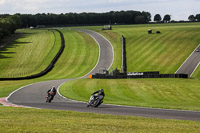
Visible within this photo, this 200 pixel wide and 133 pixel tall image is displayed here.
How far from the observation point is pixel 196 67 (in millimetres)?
80500

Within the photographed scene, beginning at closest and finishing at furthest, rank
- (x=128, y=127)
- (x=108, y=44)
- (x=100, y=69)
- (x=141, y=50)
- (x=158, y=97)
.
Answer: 1. (x=128, y=127)
2. (x=158, y=97)
3. (x=100, y=69)
4. (x=141, y=50)
5. (x=108, y=44)

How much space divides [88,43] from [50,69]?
106 feet

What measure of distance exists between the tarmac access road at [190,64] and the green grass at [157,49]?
108 cm

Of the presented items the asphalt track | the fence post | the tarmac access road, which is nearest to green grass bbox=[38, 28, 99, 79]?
the asphalt track

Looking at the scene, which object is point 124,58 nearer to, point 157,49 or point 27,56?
point 157,49

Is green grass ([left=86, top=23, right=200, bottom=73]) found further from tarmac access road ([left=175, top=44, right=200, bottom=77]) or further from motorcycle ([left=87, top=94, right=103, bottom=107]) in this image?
motorcycle ([left=87, top=94, right=103, bottom=107])

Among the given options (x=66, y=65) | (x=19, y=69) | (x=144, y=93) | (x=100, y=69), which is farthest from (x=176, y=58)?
(x=144, y=93)

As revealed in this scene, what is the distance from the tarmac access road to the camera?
256 feet

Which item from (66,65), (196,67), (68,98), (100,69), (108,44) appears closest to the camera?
(68,98)

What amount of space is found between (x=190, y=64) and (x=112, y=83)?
3197 cm

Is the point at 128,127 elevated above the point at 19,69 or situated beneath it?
elevated above

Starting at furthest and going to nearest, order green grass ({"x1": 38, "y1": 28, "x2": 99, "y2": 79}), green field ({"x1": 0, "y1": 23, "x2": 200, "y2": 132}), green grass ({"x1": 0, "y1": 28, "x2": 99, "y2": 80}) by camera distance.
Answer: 1. green grass ({"x1": 0, "y1": 28, "x2": 99, "y2": 80})
2. green grass ({"x1": 38, "y1": 28, "x2": 99, "y2": 79})
3. green field ({"x1": 0, "y1": 23, "x2": 200, "y2": 132})

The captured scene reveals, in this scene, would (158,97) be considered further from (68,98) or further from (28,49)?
(28,49)

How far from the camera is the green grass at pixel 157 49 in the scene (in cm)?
8719
